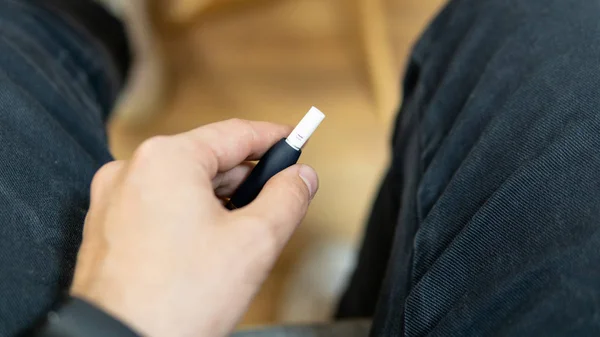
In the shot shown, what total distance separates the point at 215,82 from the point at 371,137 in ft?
1.10

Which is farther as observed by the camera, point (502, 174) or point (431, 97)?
point (431, 97)

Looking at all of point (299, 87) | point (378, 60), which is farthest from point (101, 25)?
point (378, 60)

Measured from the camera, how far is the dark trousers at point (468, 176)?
11.7 inches

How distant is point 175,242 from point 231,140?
0.27 feet

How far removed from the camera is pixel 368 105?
3.53 feet

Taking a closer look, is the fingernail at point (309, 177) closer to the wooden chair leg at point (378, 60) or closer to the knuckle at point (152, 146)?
the knuckle at point (152, 146)

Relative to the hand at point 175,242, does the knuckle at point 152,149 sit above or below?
above

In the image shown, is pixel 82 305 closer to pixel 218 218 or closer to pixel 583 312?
pixel 218 218

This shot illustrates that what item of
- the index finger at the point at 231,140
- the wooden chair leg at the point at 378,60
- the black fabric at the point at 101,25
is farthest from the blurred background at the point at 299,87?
the index finger at the point at 231,140

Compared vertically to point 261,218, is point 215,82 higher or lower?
lower

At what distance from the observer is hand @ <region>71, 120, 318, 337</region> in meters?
0.26

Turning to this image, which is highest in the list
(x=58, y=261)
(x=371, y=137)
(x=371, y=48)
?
(x=58, y=261)

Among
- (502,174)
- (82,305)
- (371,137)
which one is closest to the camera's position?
(82,305)

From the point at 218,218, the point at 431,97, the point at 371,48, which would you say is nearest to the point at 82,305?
the point at 218,218
